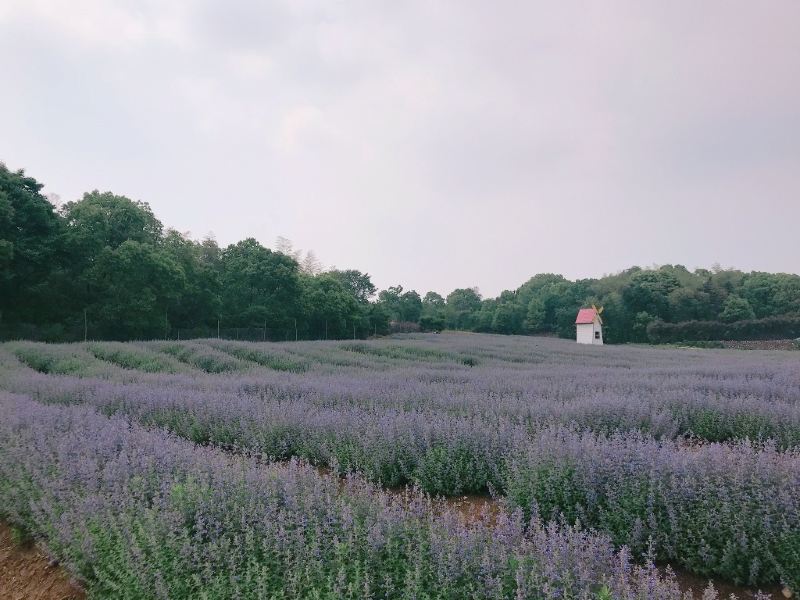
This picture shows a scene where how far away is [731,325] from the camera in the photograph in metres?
54.1

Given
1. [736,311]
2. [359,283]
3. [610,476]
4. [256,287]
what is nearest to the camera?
[610,476]

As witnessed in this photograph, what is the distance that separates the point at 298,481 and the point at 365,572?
1.31m

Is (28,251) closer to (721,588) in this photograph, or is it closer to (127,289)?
(127,289)

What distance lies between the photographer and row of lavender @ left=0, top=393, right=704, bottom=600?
2.41 meters

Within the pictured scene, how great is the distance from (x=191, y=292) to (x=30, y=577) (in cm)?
3465

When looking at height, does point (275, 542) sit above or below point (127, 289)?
below

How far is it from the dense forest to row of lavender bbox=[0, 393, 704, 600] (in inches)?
1092

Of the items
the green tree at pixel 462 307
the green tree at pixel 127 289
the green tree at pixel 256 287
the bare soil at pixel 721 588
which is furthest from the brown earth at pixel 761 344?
the bare soil at pixel 721 588

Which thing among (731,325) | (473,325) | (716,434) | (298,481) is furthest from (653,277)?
(298,481)

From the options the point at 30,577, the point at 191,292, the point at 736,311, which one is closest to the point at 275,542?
the point at 30,577

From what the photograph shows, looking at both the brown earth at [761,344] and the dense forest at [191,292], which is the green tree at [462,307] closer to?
the dense forest at [191,292]

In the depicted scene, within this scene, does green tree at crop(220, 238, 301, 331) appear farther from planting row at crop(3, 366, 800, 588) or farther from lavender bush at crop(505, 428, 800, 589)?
lavender bush at crop(505, 428, 800, 589)

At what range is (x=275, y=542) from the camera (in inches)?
113

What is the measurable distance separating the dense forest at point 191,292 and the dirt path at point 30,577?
2707 cm
